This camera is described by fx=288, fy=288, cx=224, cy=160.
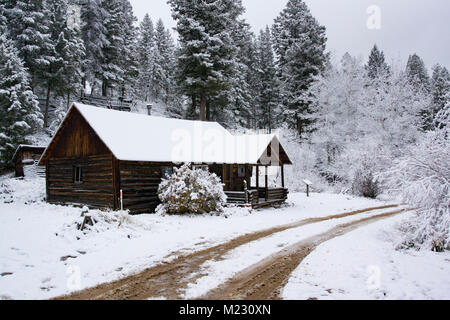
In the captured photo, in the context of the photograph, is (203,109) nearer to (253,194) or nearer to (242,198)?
(253,194)

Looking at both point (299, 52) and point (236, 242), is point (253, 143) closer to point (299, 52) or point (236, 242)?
point (236, 242)

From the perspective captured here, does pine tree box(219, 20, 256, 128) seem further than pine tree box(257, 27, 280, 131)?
No

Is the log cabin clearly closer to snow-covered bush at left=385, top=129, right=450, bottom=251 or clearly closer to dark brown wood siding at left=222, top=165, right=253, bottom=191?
dark brown wood siding at left=222, top=165, right=253, bottom=191

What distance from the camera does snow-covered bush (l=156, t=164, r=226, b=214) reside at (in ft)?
50.3

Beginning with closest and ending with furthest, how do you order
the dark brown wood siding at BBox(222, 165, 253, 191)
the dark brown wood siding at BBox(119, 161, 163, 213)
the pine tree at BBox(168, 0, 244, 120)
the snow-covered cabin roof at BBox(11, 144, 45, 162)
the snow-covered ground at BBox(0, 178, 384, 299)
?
the snow-covered ground at BBox(0, 178, 384, 299)
the dark brown wood siding at BBox(119, 161, 163, 213)
the dark brown wood siding at BBox(222, 165, 253, 191)
the snow-covered cabin roof at BBox(11, 144, 45, 162)
the pine tree at BBox(168, 0, 244, 120)

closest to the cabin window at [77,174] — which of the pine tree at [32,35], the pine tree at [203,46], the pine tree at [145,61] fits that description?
the pine tree at [203,46]

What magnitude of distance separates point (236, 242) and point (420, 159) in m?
6.92

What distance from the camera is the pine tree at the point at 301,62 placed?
37031 mm

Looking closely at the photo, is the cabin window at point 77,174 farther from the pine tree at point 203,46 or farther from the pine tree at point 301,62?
the pine tree at point 301,62

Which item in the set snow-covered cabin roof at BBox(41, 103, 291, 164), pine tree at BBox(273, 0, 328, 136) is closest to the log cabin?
snow-covered cabin roof at BBox(41, 103, 291, 164)

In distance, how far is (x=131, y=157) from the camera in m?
16.6

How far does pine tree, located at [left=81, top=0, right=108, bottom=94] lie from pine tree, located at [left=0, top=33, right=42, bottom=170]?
38.6 feet

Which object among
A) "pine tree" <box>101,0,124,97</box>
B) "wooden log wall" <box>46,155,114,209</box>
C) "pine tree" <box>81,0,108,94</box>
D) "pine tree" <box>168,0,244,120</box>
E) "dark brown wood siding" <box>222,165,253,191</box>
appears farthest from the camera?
"pine tree" <box>101,0,124,97</box>

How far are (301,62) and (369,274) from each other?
35478 mm
